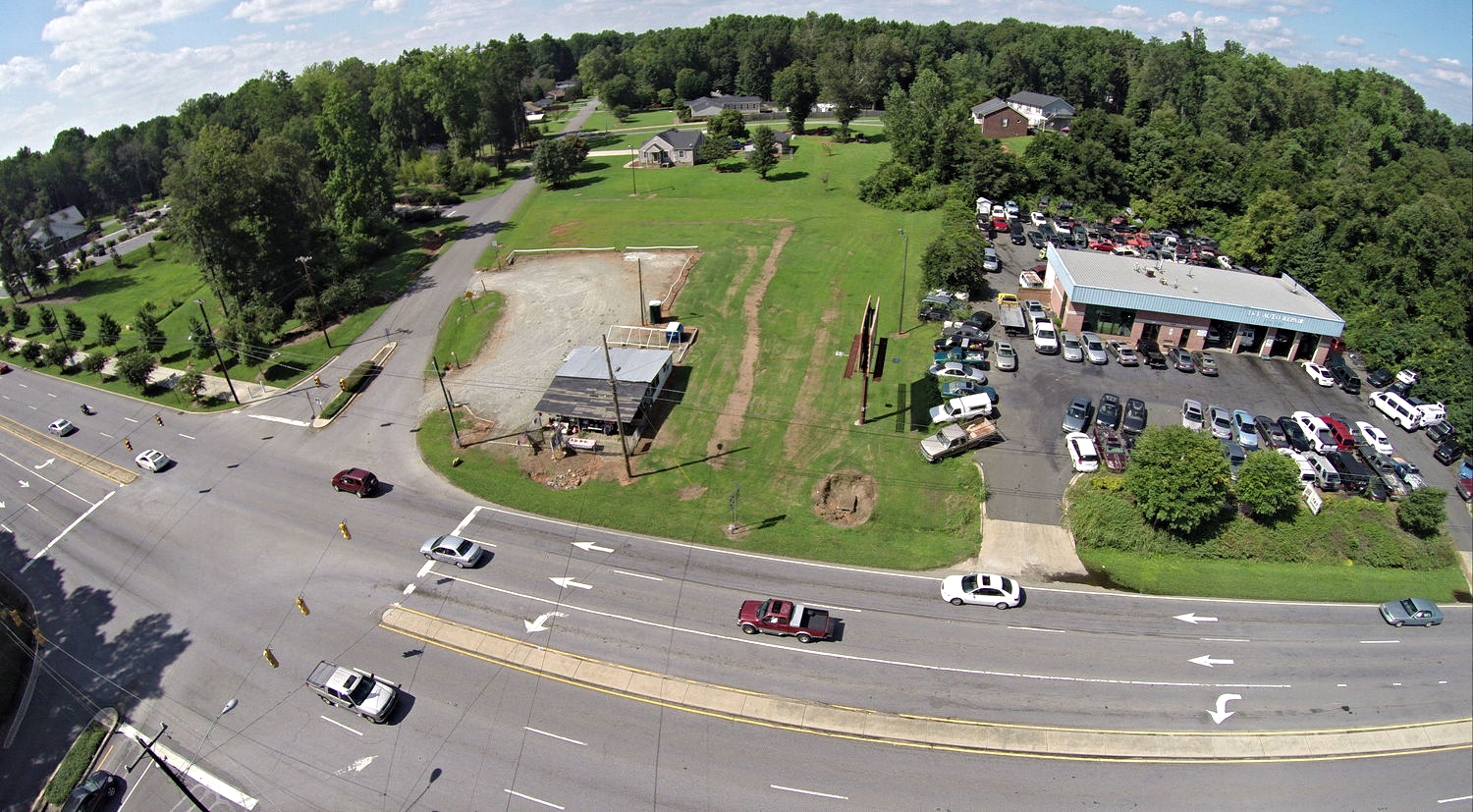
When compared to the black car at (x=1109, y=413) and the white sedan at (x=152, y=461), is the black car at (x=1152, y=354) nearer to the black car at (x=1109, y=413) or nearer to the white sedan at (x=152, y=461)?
the black car at (x=1109, y=413)

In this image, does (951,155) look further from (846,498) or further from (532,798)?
(532,798)

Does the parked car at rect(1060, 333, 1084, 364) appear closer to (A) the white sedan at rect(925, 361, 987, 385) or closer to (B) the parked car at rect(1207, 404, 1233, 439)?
(A) the white sedan at rect(925, 361, 987, 385)

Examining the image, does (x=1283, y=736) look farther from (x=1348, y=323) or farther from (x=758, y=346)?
(x=1348, y=323)

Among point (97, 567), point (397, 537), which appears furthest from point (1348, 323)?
point (97, 567)

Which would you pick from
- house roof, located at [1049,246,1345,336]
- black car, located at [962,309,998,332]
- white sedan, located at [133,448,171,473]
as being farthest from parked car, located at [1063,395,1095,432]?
white sedan, located at [133,448,171,473]

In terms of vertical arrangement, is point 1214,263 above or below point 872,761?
above

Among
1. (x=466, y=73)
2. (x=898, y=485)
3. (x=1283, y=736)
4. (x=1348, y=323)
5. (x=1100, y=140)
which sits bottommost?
(x=1283, y=736)
